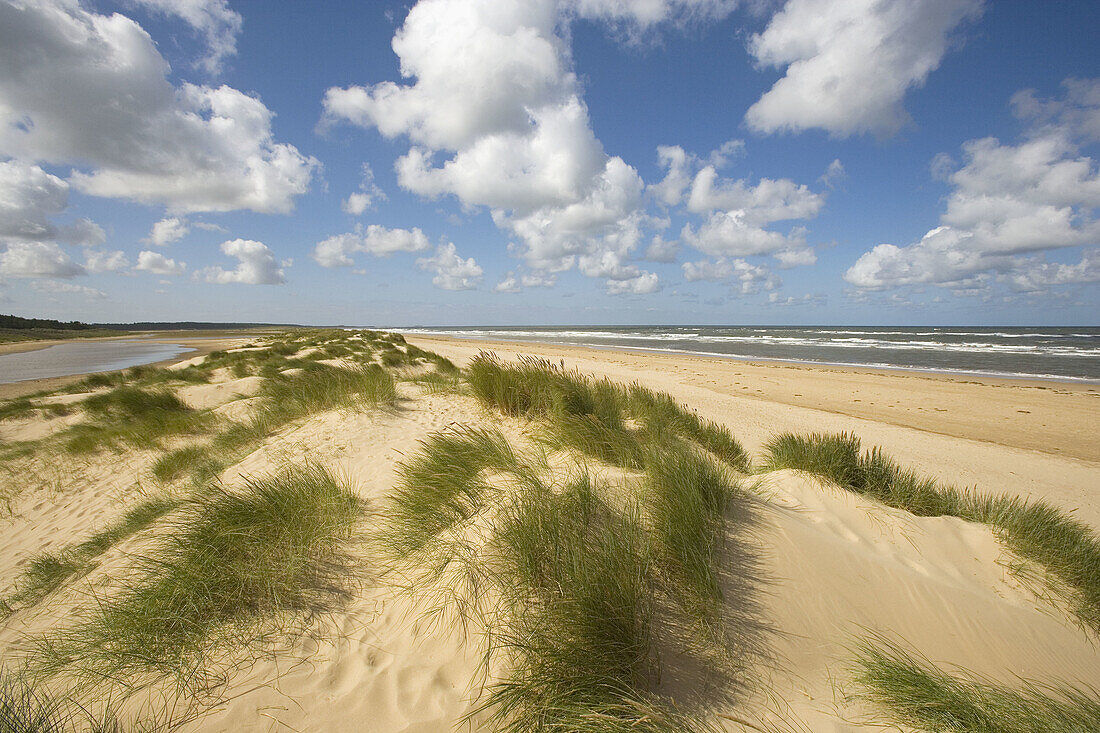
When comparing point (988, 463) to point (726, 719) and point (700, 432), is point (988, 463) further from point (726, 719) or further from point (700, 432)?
point (726, 719)

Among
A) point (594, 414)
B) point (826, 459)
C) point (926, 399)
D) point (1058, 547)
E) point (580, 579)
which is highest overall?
point (594, 414)

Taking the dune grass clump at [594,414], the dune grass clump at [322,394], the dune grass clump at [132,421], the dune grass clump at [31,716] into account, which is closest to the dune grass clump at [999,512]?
the dune grass clump at [594,414]

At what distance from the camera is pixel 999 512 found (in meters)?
4.44

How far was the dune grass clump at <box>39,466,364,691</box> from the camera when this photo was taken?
2414 millimetres

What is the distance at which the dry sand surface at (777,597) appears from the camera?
2291 mm

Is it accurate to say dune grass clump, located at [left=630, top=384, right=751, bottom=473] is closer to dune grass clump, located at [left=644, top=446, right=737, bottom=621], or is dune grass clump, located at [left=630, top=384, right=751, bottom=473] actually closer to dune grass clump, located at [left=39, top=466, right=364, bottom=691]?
dune grass clump, located at [left=644, top=446, right=737, bottom=621]

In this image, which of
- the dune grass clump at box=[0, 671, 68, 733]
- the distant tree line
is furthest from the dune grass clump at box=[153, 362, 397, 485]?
the distant tree line

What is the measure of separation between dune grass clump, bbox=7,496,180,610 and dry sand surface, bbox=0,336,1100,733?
26 cm

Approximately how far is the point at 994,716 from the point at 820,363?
2529 centimetres

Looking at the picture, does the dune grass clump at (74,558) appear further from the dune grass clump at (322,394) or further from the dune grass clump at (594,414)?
the dune grass clump at (594,414)

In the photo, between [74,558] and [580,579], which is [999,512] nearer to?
[580,579]

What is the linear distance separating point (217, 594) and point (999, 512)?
23.1 feet

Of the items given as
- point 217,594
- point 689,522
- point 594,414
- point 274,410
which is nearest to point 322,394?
point 274,410

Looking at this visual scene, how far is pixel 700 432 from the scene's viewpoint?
6973 mm
